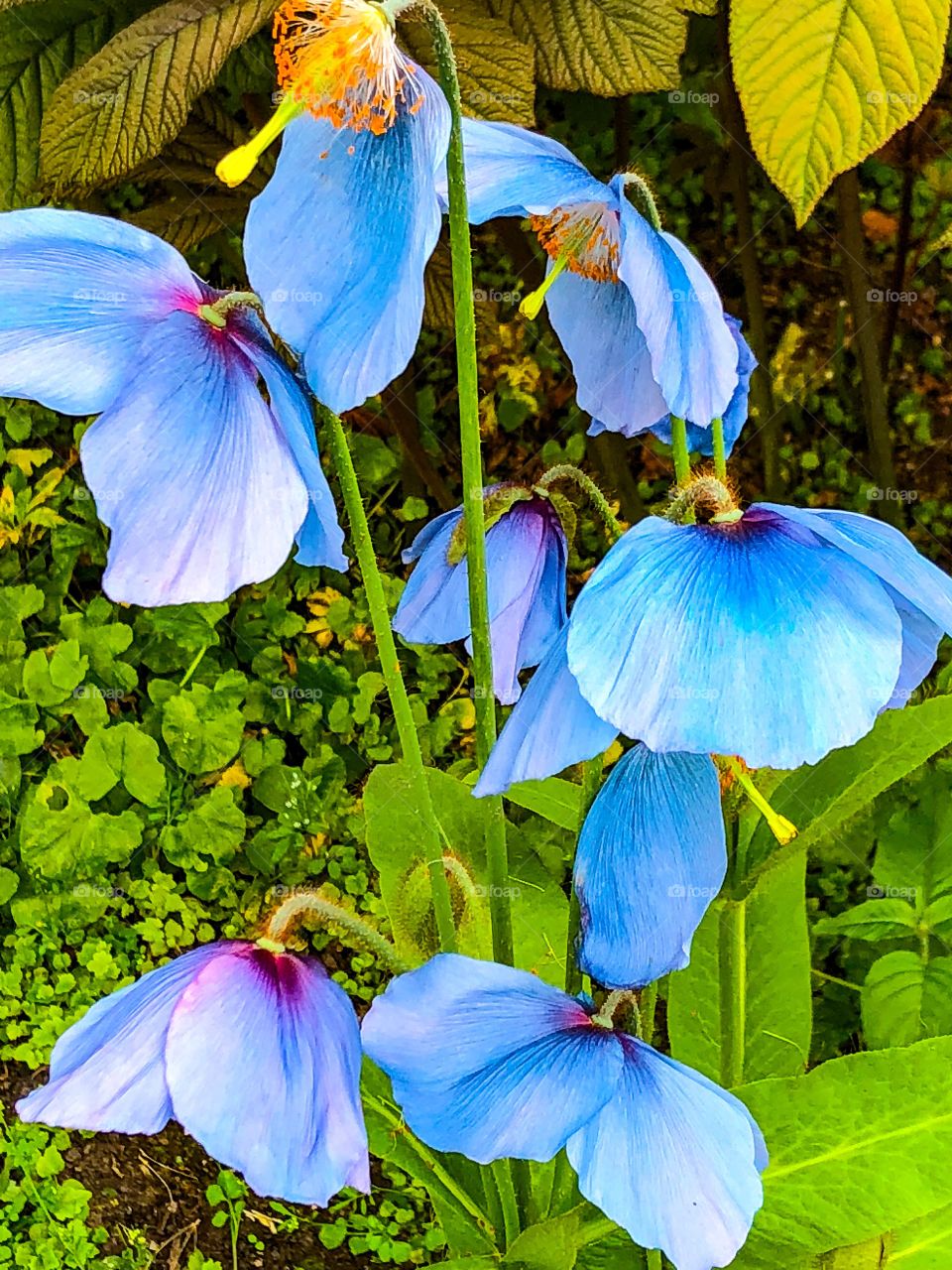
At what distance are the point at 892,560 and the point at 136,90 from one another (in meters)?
0.77

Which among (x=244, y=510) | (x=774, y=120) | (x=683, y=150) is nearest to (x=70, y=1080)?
(x=244, y=510)

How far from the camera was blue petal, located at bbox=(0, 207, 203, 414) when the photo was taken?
46cm

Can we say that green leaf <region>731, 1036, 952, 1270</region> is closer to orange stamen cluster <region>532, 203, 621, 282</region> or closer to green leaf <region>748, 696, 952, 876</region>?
green leaf <region>748, 696, 952, 876</region>

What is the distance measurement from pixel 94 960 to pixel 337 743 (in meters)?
0.40

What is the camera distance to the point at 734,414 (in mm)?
687

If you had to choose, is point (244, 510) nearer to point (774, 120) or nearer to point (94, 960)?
point (774, 120)

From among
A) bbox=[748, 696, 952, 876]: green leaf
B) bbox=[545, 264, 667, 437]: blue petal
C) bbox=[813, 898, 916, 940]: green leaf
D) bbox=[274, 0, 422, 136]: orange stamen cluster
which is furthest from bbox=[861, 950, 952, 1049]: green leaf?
bbox=[274, 0, 422, 136]: orange stamen cluster

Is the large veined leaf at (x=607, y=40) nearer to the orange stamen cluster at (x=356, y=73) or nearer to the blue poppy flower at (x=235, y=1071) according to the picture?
the orange stamen cluster at (x=356, y=73)

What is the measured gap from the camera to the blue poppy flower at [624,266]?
0.49 m

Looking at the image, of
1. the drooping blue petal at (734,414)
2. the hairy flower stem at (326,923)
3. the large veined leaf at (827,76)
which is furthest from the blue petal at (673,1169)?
the large veined leaf at (827,76)

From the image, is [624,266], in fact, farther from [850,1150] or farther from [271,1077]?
[850,1150]

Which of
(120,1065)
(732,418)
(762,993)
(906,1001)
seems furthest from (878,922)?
(120,1065)

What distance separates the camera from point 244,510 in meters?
0.45

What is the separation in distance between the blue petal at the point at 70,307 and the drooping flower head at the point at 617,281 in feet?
0.46
